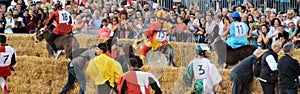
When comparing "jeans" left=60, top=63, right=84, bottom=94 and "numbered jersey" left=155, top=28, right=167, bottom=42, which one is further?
"numbered jersey" left=155, top=28, right=167, bottom=42

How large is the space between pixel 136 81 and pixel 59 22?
329 inches

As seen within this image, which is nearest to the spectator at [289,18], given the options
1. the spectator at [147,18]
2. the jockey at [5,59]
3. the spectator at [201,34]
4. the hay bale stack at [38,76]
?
the spectator at [201,34]

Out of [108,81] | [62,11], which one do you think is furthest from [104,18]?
[108,81]

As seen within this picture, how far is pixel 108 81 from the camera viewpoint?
15188 mm

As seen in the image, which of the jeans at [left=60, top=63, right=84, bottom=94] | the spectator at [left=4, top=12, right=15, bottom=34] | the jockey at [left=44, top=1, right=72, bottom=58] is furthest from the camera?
the spectator at [left=4, top=12, right=15, bottom=34]

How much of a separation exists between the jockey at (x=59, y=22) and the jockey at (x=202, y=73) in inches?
266

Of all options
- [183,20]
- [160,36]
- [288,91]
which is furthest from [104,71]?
[160,36]

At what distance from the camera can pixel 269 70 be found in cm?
1523

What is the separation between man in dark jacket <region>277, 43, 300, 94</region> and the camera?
14656mm

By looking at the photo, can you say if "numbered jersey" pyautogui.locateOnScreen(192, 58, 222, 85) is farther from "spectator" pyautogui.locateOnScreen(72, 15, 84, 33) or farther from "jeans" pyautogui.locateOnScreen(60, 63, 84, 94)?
"spectator" pyautogui.locateOnScreen(72, 15, 84, 33)

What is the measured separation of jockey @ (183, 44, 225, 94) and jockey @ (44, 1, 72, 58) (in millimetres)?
6762

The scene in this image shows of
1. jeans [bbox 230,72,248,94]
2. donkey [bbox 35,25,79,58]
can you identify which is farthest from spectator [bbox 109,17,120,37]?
jeans [bbox 230,72,248,94]

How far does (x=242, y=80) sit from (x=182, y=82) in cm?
130

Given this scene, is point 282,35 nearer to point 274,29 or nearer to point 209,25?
point 274,29
